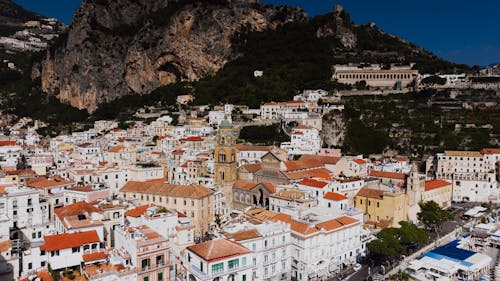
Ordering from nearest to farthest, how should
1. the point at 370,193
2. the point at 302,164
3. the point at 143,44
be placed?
the point at 370,193 → the point at 302,164 → the point at 143,44

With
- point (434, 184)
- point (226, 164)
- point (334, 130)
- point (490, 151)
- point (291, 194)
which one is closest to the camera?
point (291, 194)

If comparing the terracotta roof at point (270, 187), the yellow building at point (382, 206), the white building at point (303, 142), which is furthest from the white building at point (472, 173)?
the terracotta roof at point (270, 187)

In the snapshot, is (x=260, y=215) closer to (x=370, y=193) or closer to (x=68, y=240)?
(x=370, y=193)

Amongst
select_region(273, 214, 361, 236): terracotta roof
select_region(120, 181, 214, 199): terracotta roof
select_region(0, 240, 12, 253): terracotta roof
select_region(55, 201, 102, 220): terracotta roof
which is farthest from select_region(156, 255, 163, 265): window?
select_region(120, 181, 214, 199): terracotta roof

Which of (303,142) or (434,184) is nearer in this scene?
(434,184)

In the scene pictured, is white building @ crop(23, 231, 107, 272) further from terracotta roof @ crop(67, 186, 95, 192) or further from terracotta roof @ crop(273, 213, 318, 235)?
terracotta roof @ crop(273, 213, 318, 235)

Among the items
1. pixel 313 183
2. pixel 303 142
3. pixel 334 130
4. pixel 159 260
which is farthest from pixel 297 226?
pixel 334 130

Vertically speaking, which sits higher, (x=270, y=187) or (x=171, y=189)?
(x=171, y=189)
